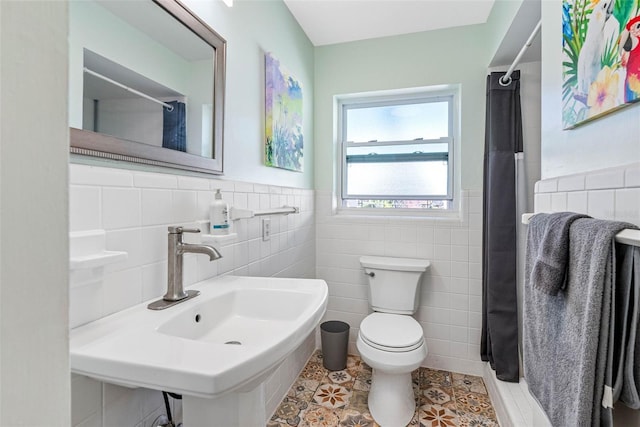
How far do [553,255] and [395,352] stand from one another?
0.98 meters

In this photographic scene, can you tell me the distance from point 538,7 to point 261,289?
66.8 inches

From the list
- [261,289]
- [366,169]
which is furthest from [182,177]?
[366,169]

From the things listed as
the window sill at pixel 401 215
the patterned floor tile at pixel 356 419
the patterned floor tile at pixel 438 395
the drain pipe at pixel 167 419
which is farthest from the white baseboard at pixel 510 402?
the drain pipe at pixel 167 419

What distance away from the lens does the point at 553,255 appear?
77 centimetres

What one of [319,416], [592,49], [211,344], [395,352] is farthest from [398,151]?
[211,344]

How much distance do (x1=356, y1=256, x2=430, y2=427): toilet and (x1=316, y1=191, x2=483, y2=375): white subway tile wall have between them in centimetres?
20

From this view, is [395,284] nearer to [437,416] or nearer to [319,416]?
[437,416]

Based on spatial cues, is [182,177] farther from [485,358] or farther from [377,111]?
[485,358]

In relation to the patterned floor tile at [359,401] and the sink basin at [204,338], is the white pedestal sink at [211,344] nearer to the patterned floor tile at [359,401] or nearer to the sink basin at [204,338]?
the sink basin at [204,338]

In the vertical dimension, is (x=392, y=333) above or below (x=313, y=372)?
above

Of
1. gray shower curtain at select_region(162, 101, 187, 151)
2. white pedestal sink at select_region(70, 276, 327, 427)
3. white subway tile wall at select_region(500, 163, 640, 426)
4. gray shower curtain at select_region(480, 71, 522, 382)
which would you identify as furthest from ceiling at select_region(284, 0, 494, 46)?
white pedestal sink at select_region(70, 276, 327, 427)

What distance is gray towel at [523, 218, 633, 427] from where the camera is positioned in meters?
0.64

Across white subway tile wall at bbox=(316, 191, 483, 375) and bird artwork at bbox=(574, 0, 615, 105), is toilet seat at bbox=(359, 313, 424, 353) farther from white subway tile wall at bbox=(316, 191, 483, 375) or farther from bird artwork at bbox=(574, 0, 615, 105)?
bird artwork at bbox=(574, 0, 615, 105)

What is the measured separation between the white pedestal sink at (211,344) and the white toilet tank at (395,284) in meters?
1.02
